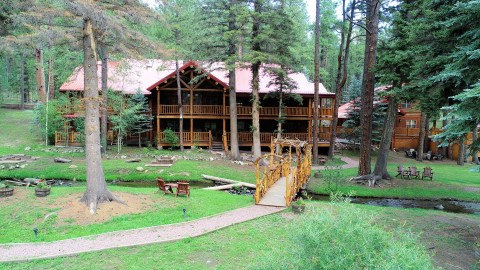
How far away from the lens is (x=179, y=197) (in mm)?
13141

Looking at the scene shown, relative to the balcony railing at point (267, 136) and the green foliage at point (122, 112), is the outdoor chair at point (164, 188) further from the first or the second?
the balcony railing at point (267, 136)

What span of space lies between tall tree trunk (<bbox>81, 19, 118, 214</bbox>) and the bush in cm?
872

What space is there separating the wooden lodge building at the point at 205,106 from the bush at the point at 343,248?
2155cm

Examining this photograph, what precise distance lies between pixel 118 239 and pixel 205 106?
19.6 meters

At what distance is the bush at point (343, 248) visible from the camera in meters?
3.44

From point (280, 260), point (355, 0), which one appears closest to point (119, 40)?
point (280, 260)

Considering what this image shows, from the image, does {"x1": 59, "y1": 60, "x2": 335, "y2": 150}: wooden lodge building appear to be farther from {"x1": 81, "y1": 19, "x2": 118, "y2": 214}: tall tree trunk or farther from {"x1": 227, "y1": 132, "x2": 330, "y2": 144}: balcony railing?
{"x1": 81, "y1": 19, "x2": 118, "y2": 214}: tall tree trunk

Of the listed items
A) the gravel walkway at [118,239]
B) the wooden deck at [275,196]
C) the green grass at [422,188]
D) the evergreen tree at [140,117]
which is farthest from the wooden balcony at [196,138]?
the gravel walkway at [118,239]

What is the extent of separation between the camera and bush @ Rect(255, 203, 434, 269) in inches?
135

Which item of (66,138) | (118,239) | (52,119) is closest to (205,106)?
(66,138)

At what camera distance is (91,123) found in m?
11.1

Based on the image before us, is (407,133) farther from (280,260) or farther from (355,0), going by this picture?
(280,260)

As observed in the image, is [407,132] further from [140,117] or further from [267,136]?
[140,117]

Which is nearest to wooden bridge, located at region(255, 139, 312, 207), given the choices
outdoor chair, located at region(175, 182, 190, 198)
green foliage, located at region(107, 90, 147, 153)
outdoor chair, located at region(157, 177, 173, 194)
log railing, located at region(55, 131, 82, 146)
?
outdoor chair, located at region(175, 182, 190, 198)
